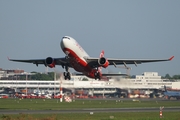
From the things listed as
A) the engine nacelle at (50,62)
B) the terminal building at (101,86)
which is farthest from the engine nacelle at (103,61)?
the terminal building at (101,86)

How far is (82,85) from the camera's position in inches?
5856

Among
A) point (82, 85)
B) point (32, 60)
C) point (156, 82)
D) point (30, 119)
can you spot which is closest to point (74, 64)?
point (32, 60)

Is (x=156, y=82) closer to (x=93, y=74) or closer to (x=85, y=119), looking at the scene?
(x=93, y=74)

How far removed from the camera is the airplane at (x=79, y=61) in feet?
223

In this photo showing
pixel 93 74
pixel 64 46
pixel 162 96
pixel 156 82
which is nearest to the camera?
pixel 64 46

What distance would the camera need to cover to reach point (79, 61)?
69.8 meters

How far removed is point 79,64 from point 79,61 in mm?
718

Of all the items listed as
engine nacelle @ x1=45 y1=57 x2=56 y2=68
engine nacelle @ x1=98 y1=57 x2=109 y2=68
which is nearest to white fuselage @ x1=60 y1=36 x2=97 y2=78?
engine nacelle @ x1=98 y1=57 x2=109 y2=68

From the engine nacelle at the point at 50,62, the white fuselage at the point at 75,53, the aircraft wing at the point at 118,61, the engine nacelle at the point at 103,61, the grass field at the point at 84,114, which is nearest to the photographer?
the grass field at the point at 84,114

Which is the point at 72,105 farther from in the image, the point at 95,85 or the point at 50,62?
the point at 95,85

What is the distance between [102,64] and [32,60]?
1293 cm

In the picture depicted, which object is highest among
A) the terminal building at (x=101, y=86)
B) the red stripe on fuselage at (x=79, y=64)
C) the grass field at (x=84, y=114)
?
the terminal building at (x=101, y=86)

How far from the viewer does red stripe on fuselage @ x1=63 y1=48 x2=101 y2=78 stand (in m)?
68.4

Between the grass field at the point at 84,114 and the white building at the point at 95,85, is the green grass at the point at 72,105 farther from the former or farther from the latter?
the white building at the point at 95,85
